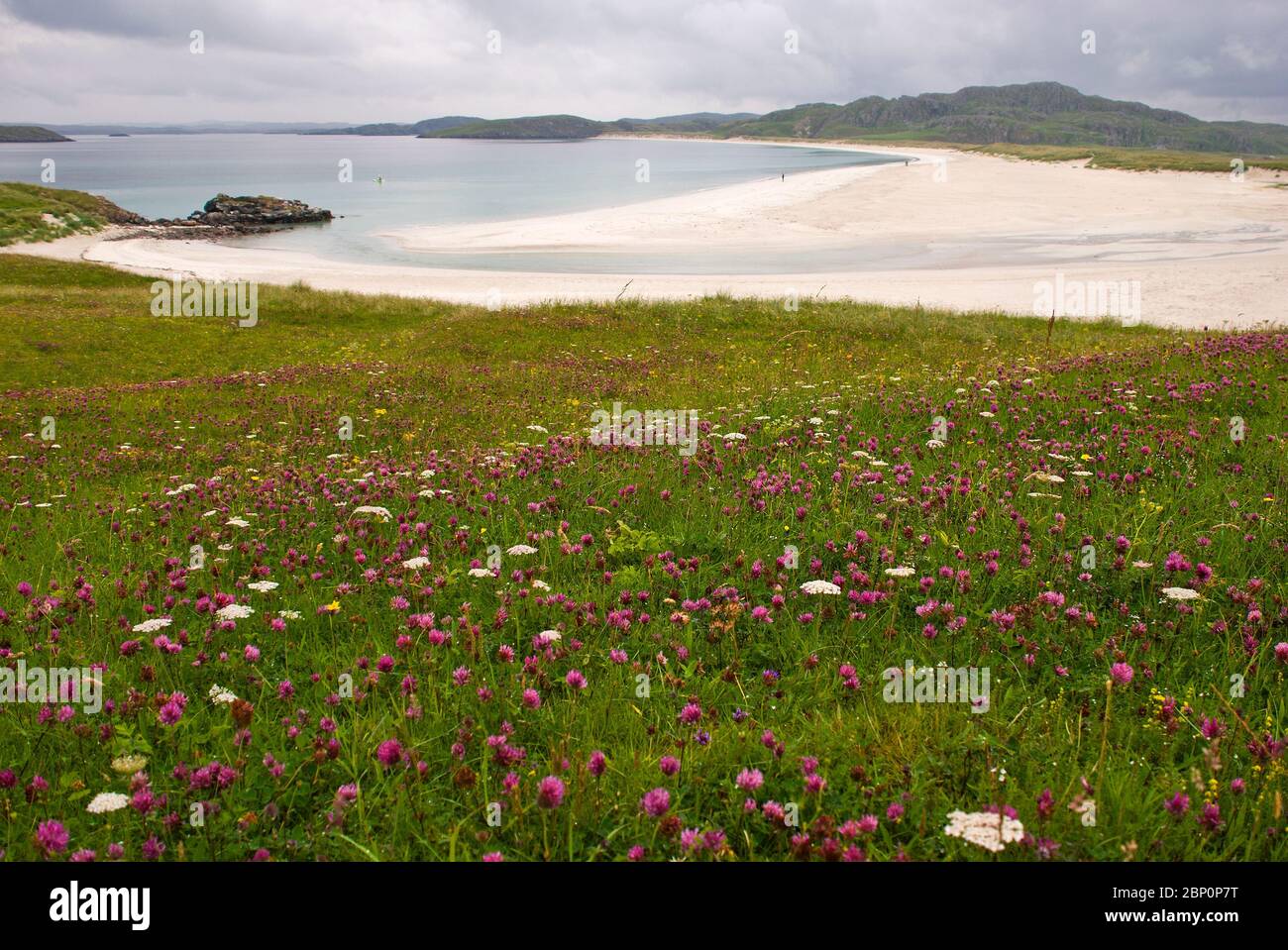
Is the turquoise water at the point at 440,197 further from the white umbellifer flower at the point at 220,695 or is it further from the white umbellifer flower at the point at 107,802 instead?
the white umbellifer flower at the point at 107,802

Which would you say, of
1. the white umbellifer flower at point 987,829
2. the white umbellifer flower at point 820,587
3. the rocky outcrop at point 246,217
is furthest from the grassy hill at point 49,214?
the white umbellifer flower at point 987,829

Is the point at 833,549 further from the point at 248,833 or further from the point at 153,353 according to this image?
the point at 153,353

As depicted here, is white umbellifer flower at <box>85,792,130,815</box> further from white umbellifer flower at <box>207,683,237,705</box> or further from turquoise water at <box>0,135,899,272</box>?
turquoise water at <box>0,135,899,272</box>

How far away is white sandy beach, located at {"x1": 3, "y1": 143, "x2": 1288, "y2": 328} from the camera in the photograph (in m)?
40.6

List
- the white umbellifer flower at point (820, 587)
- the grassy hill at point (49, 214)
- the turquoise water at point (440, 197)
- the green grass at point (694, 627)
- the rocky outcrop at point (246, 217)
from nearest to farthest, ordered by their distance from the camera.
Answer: the green grass at point (694, 627), the white umbellifer flower at point (820, 587), the turquoise water at point (440, 197), the grassy hill at point (49, 214), the rocky outcrop at point (246, 217)

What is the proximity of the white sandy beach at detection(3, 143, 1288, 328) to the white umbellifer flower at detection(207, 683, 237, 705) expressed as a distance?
107 feet

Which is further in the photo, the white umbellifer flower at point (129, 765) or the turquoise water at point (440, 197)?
the turquoise water at point (440, 197)

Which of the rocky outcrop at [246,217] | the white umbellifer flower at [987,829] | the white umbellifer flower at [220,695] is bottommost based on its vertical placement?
the white umbellifer flower at [220,695]

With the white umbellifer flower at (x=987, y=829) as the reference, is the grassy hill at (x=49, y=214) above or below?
above

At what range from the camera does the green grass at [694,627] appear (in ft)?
12.3

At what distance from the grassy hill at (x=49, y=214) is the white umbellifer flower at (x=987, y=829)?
284ft

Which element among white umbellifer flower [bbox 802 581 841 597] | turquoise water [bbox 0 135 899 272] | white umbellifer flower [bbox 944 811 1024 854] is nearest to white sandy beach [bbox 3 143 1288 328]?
turquoise water [bbox 0 135 899 272]

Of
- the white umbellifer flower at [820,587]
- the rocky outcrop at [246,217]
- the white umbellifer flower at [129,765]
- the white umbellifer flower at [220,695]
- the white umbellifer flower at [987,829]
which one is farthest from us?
the rocky outcrop at [246,217]
